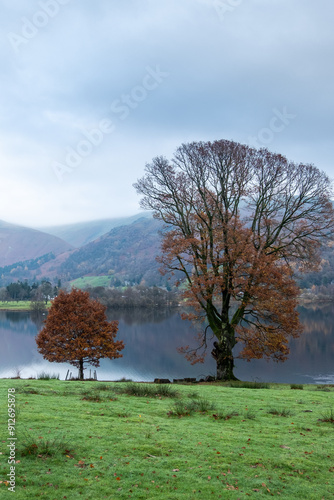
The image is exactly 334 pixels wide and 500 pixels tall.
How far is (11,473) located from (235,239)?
734 inches

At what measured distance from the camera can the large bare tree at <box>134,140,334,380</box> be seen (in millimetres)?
22797

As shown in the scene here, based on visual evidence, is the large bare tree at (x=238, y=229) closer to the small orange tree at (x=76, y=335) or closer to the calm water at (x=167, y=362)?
the small orange tree at (x=76, y=335)

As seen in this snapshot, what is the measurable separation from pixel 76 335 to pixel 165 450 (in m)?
25.0

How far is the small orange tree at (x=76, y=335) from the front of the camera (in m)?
30.1

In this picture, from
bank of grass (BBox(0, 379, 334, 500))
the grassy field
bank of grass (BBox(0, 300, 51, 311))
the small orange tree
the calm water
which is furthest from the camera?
the grassy field

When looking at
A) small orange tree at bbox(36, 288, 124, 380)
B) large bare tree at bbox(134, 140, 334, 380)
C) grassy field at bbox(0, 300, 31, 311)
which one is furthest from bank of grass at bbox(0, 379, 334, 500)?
grassy field at bbox(0, 300, 31, 311)

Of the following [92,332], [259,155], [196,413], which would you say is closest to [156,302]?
[92,332]

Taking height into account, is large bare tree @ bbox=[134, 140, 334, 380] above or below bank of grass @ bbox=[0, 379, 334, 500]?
above

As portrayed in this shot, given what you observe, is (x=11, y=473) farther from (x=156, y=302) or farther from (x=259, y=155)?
(x=156, y=302)

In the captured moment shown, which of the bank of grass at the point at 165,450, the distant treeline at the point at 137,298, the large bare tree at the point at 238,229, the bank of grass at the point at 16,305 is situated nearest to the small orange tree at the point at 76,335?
the large bare tree at the point at 238,229

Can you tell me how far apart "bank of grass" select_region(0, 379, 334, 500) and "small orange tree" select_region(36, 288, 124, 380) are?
723 inches

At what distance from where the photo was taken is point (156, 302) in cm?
15062

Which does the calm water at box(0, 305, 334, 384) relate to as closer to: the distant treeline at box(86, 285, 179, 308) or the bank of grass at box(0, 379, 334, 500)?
the bank of grass at box(0, 379, 334, 500)

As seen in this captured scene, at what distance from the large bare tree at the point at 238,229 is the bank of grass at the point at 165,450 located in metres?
11.0
